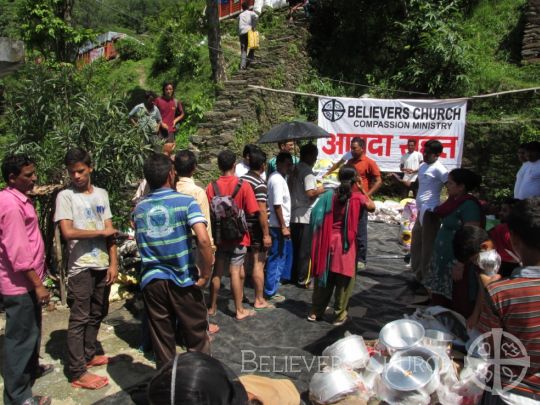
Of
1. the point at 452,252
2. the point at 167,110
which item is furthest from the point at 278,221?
the point at 167,110

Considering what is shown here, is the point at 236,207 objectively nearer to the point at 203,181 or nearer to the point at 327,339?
the point at 327,339

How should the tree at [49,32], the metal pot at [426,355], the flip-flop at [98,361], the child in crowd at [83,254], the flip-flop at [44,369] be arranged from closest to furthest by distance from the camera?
the metal pot at [426,355], the child in crowd at [83,254], the flip-flop at [44,369], the flip-flop at [98,361], the tree at [49,32]

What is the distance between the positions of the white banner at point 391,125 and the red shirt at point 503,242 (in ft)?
16.3

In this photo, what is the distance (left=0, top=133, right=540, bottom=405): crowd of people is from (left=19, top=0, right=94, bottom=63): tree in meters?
6.49

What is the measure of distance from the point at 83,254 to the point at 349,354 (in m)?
2.12

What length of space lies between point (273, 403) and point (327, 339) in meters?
2.11

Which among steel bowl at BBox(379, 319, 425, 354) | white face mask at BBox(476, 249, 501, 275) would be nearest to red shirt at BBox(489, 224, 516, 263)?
white face mask at BBox(476, 249, 501, 275)

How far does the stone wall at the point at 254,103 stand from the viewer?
30.3ft

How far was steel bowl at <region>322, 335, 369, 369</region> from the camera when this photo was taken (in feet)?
10.8

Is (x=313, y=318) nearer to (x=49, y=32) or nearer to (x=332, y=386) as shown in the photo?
(x=332, y=386)

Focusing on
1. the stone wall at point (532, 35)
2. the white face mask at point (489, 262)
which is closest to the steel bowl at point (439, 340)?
the white face mask at point (489, 262)

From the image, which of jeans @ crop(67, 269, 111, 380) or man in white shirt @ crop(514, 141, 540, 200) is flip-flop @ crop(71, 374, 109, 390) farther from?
man in white shirt @ crop(514, 141, 540, 200)

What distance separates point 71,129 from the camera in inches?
200

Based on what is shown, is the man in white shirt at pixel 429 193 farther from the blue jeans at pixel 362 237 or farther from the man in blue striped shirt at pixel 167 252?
the man in blue striped shirt at pixel 167 252
